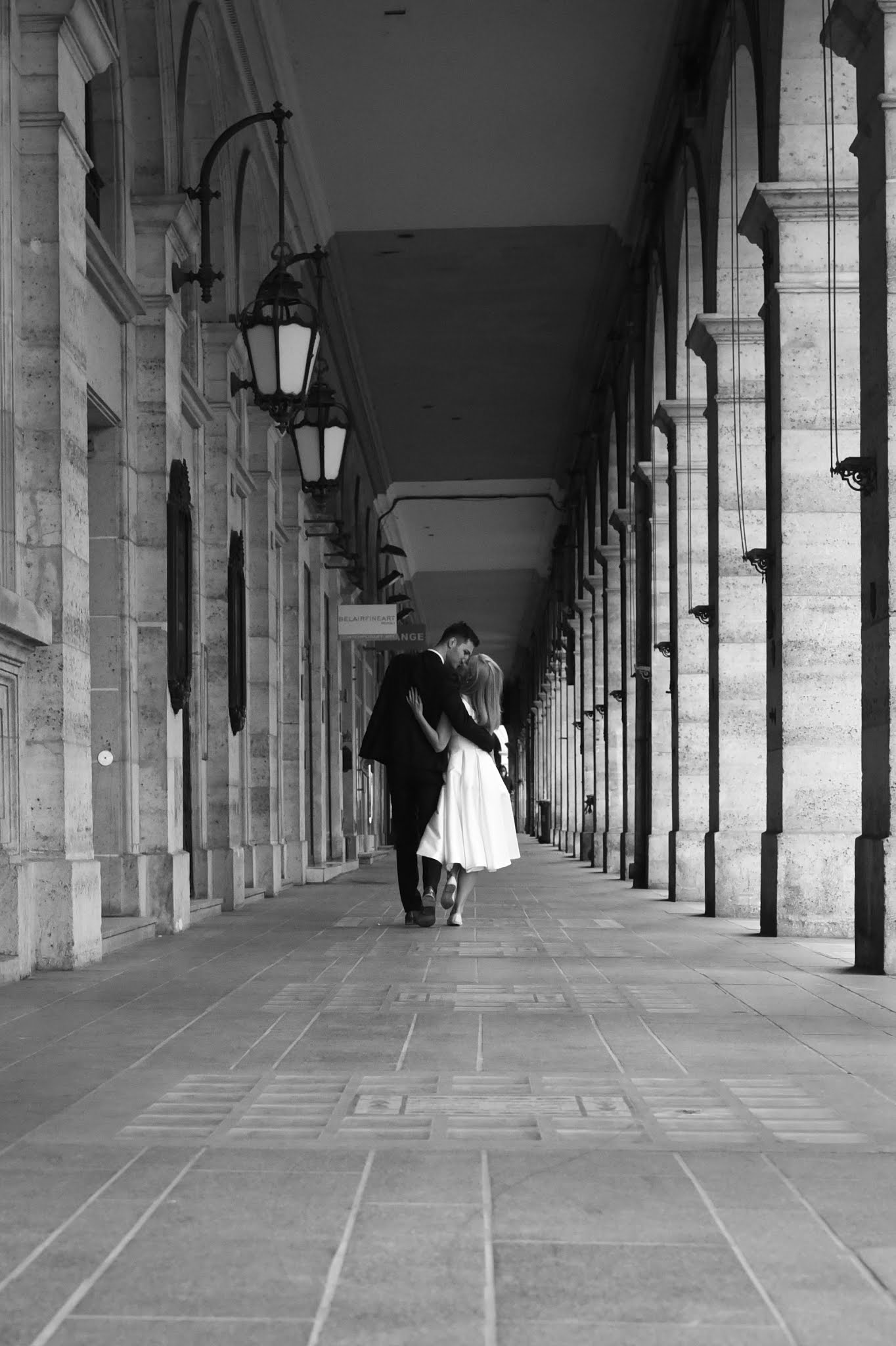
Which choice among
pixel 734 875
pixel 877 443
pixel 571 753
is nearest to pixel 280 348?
pixel 877 443

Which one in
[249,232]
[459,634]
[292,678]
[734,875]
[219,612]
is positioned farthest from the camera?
[292,678]

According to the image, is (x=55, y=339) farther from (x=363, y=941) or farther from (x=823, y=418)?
(x=823, y=418)

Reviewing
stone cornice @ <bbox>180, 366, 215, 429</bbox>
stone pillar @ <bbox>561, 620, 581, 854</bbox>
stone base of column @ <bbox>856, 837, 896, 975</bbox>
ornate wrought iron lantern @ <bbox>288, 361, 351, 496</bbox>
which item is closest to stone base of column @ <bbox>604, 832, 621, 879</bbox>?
stone pillar @ <bbox>561, 620, 581, 854</bbox>

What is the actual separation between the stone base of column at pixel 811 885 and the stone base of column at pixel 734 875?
2.10 meters

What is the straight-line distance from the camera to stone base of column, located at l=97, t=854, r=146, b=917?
34.4 ft

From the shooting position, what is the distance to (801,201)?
10969 millimetres

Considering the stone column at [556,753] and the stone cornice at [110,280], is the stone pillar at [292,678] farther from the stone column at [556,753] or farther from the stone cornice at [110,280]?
the stone column at [556,753]

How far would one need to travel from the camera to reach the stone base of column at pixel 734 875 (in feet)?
42.1

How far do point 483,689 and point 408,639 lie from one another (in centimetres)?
1867

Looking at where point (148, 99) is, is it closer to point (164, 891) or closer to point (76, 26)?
point (76, 26)

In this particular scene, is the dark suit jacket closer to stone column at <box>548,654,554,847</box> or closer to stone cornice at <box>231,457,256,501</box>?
stone cornice at <box>231,457,256,501</box>

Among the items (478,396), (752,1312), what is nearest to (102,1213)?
(752,1312)

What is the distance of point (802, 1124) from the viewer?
13.4ft

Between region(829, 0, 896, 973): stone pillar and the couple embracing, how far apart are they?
2.79 meters
